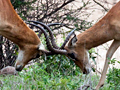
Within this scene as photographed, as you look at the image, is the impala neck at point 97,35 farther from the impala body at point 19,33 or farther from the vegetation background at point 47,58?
the impala body at point 19,33

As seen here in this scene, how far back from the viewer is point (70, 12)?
7.53 metres

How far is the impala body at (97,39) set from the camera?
212 inches

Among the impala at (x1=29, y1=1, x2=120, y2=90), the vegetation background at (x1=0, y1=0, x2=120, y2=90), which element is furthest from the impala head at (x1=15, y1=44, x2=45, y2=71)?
the impala at (x1=29, y1=1, x2=120, y2=90)

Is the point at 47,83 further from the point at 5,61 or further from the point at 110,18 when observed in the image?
the point at 5,61

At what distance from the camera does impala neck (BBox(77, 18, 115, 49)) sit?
5.50 metres

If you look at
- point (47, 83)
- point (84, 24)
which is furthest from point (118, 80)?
point (84, 24)

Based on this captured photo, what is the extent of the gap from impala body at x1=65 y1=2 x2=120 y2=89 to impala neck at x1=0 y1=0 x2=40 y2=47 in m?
1.04

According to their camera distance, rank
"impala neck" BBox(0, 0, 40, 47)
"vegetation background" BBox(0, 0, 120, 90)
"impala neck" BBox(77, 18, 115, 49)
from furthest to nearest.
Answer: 1. "impala neck" BBox(77, 18, 115, 49)
2. "vegetation background" BBox(0, 0, 120, 90)
3. "impala neck" BBox(0, 0, 40, 47)

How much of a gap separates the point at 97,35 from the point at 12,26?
1738 millimetres

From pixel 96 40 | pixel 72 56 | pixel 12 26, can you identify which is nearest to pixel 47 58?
pixel 72 56

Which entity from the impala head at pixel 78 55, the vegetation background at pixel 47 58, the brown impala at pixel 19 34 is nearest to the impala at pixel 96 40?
the impala head at pixel 78 55

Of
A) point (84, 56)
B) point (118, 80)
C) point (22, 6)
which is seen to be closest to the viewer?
point (118, 80)

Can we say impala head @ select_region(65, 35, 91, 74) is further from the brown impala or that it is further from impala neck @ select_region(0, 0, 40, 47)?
impala neck @ select_region(0, 0, 40, 47)

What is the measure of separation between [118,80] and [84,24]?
3558mm
